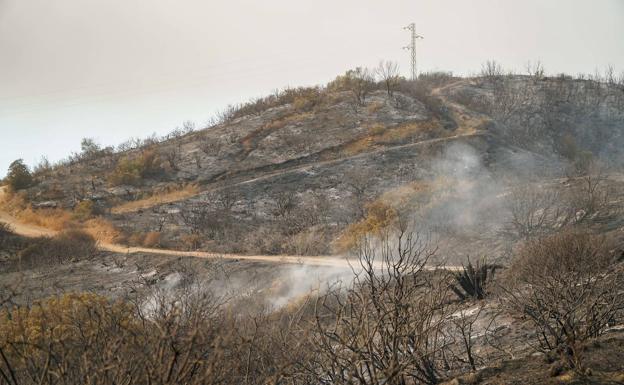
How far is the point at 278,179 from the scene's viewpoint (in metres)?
32.5

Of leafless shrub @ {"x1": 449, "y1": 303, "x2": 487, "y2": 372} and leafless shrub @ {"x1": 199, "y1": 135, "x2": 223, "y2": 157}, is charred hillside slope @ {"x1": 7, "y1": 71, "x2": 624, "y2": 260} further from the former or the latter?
leafless shrub @ {"x1": 449, "y1": 303, "x2": 487, "y2": 372}

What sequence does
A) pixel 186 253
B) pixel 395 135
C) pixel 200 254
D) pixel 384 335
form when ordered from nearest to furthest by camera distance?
pixel 384 335 → pixel 200 254 → pixel 186 253 → pixel 395 135

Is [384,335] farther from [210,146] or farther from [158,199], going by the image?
[210,146]

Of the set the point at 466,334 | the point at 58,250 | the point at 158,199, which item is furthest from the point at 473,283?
the point at 158,199

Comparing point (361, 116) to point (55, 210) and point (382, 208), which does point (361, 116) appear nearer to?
point (382, 208)

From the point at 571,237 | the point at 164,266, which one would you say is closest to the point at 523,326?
the point at 571,237

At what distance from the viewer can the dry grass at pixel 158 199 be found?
31.4 meters

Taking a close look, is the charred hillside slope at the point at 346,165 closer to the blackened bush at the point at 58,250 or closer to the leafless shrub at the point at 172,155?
the leafless shrub at the point at 172,155

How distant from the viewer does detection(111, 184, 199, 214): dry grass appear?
3140 centimetres

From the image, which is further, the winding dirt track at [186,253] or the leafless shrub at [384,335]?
the winding dirt track at [186,253]

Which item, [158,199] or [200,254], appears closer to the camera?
[200,254]

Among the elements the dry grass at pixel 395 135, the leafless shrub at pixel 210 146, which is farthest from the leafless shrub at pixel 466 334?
the leafless shrub at pixel 210 146

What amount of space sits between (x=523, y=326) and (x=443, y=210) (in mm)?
15315

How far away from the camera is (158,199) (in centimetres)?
3231
